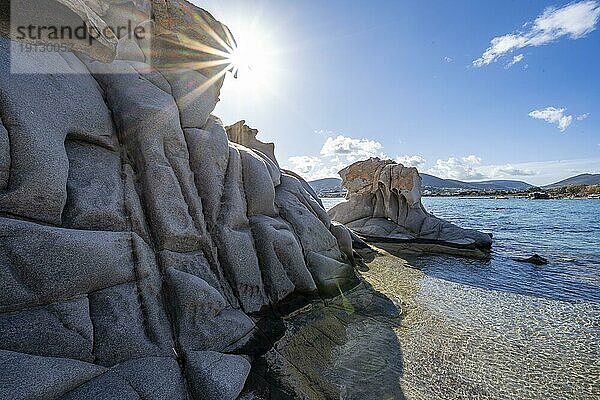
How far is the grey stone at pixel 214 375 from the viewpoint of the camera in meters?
5.63

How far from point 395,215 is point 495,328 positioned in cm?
2088

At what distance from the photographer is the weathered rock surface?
2578cm

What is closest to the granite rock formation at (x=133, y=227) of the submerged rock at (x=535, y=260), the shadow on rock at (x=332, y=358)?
the shadow on rock at (x=332, y=358)

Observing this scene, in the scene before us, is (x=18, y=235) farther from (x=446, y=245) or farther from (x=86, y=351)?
(x=446, y=245)

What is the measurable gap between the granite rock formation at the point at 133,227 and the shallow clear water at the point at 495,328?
3.96m

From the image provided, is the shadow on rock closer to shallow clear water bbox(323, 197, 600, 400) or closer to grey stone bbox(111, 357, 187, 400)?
shallow clear water bbox(323, 197, 600, 400)

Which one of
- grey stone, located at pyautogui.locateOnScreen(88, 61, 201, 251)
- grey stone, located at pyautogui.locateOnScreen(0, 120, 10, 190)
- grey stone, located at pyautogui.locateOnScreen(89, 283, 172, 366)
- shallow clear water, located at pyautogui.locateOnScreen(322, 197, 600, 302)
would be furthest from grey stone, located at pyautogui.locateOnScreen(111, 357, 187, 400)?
shallow clear water, located at pyautogui.locateOnScreen(322, 197, 600, 302)

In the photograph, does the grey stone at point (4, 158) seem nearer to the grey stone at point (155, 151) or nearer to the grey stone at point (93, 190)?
the grey stone at point (93, 190)

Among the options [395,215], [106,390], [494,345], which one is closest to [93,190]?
[106,390]

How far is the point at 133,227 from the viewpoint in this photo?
7133mm

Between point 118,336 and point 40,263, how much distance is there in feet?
5.84

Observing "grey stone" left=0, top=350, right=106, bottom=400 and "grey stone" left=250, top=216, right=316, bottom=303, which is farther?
"grey stone" left=250, top=216, right=316, bottom=303

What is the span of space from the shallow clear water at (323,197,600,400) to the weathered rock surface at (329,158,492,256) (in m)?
4.88

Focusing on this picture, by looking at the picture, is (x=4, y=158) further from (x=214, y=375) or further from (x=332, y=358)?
(x=332, y=358)
